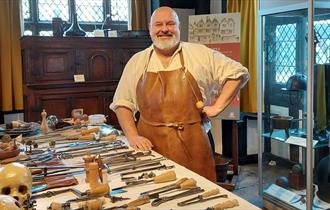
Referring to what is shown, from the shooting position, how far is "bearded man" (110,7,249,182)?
215 centimetres

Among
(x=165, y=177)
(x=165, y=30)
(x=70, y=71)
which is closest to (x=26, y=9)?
(x=70, y=71)

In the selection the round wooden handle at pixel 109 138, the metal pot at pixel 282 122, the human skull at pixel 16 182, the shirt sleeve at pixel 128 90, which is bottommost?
the metal pot at pixel 282 122

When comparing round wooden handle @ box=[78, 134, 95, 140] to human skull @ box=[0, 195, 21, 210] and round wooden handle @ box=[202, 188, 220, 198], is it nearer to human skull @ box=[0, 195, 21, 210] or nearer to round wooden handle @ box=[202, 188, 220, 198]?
round wooden handle @ box=[202, 188, 220, 198]

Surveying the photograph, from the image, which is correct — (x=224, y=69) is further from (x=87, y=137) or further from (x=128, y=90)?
(x=87, y=137)

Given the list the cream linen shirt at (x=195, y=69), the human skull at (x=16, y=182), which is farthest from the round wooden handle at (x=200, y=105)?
the human skull at (x=16, y=182)

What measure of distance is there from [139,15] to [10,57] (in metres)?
1.71

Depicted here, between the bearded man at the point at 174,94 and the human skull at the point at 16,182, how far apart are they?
0.93 metres

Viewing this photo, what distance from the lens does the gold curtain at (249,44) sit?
452 centimetres

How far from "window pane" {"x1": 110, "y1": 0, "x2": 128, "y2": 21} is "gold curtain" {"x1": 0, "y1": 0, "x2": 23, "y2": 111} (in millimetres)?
1260

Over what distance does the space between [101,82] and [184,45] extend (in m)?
2.43

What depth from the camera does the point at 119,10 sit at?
17.4ft

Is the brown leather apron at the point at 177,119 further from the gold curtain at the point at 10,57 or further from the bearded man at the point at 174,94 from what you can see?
the gold curtain at the point at 10,57

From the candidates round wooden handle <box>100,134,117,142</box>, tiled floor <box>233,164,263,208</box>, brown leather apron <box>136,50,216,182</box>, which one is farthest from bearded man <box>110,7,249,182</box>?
tiled floor <box>233,164,263,208</box>

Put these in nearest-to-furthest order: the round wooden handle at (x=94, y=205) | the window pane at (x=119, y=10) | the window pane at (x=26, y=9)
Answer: the round wooden handle at (x=94, y=205) → the window pane at (x=26, y=9) → the window pane at (x=119, y=10)
